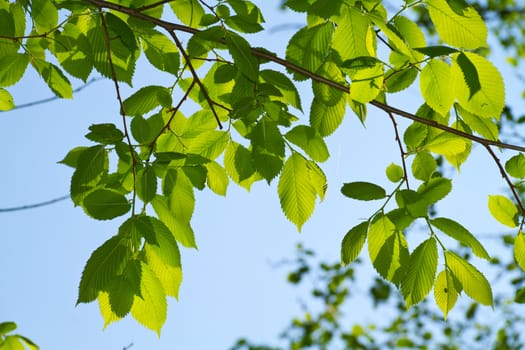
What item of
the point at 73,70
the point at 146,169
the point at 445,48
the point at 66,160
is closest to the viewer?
the point at 445,48

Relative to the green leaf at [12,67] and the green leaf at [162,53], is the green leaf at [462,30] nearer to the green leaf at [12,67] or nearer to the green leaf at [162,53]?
the green leaf at [162,53]

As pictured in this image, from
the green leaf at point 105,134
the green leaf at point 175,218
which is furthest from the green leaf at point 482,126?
the green leaf at point 105,134

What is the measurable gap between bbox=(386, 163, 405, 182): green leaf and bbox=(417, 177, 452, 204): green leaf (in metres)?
0.13

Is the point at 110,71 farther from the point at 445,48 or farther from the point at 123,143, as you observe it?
the point at 445,48

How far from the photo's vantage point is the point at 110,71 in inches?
55.1

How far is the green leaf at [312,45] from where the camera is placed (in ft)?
4.12

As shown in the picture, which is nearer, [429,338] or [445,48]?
[445,48]

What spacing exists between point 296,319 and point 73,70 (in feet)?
18.9

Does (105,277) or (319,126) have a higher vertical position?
(319,126)

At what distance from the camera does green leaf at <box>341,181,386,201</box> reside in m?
1.29

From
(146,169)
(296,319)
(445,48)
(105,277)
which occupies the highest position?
(296,319)

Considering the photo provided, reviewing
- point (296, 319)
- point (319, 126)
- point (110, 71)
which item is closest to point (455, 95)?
point (319, 126)

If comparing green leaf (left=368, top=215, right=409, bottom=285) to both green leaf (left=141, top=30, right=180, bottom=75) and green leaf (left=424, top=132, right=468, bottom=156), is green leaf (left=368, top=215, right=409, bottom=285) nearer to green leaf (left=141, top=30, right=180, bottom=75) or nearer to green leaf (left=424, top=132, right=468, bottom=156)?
green leaf (left=424, top=132, right=468, bottom=156)

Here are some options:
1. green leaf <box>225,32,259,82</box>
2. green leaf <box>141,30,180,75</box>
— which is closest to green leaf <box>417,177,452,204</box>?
green leaf <box>225,32,259,82</box>
